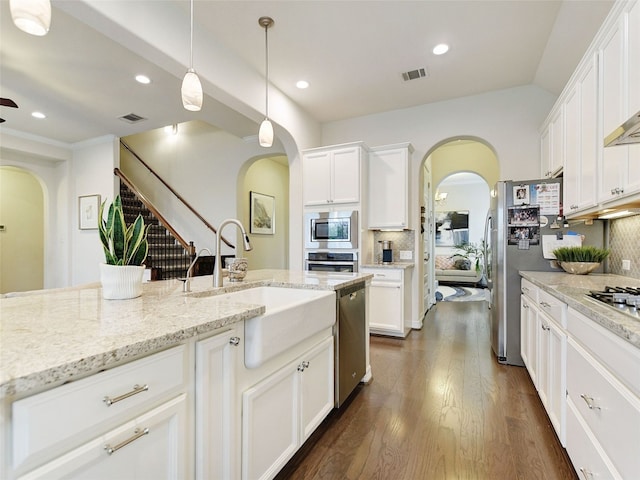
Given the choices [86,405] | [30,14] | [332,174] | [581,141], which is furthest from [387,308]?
[30,14]

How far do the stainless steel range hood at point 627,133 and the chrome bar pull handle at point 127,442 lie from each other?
1.88m

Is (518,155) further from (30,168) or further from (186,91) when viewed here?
(30,168)

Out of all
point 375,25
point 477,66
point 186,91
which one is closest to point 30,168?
point 186,91

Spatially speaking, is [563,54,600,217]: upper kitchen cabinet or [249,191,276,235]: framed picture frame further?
[249,191,276,235]: framed picture frame

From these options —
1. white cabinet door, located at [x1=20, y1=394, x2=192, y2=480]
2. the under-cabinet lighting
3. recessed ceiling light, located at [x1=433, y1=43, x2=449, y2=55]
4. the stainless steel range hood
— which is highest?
recessed ceiling light, located at [x1=433, y1=43, x2=449, y2=55]

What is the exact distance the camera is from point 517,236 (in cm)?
305

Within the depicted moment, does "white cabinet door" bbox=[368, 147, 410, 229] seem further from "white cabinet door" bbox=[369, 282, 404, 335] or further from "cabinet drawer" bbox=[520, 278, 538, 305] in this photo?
"cabinet drawer" bbox=[520, 278, 538, 305]

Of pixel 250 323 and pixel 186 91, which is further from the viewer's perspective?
pixel 186 91

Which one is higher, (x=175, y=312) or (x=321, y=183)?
(x=321, y=183)

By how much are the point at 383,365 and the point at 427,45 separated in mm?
3118

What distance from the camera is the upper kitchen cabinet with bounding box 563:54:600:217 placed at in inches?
85.1

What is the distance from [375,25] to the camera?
2826 mm

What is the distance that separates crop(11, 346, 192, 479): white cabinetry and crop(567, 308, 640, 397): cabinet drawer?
145 cm

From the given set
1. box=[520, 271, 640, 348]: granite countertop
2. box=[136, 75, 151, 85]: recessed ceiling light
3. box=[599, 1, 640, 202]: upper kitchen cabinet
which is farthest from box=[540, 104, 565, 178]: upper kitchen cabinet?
box=[136, 75, 151, 85]: recessed ceiling light
